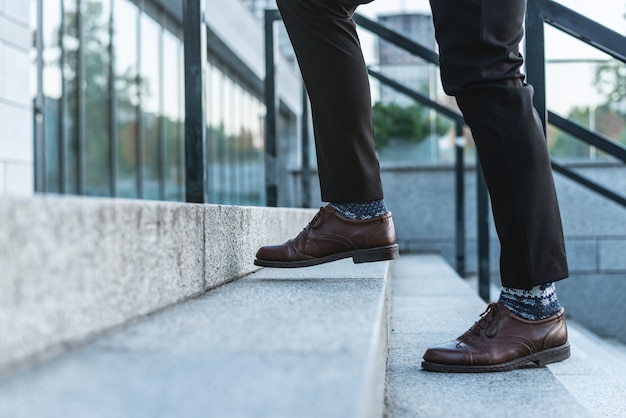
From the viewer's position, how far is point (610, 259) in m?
6.10

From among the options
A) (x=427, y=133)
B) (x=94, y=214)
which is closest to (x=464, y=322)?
(x=94, y=214)

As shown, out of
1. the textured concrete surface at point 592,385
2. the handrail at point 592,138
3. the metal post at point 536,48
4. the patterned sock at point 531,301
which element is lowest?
the textured concrete surface at point 592,385

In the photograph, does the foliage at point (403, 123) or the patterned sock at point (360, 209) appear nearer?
the patterned sock at point (360, 209)

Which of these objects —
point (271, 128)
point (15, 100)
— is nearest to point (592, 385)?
point (271, 128)

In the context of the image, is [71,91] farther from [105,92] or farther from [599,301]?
[599,301]

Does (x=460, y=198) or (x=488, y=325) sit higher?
(x=460, y=198)

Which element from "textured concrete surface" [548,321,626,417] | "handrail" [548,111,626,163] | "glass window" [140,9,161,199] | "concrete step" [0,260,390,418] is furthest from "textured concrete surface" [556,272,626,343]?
"concrete step" [0,260,390,418]

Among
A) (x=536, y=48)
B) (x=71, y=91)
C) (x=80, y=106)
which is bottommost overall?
(x=536, y=48)

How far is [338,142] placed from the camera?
1.81 meters

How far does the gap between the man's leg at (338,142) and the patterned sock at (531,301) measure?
37 centimetres

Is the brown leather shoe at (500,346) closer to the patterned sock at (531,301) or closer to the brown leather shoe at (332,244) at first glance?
the patterned sock at (531,301)

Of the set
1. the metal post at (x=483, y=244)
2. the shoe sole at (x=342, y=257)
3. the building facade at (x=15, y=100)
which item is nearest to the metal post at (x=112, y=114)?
the building facade at (x=15, y=100)

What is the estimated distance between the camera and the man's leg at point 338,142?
5.83ft

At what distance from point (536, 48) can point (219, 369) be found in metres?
1.57
